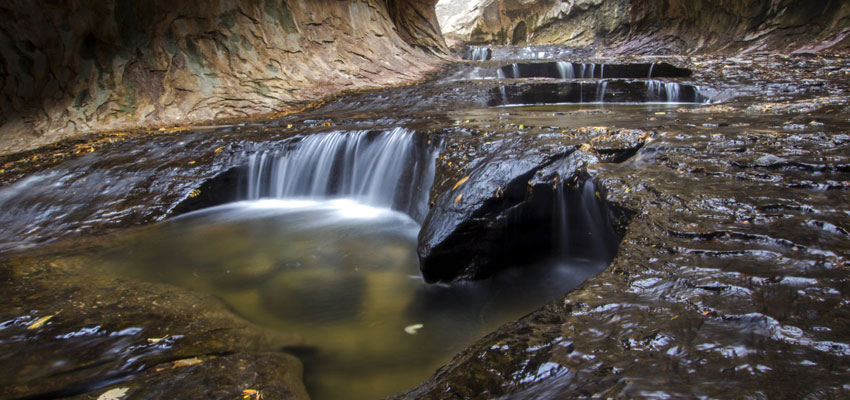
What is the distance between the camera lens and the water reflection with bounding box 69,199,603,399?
261 cm

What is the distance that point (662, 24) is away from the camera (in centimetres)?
1530

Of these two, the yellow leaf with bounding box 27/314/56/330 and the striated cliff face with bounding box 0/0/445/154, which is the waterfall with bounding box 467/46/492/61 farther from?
the yellow leaf with bounding box 27/314/56/330

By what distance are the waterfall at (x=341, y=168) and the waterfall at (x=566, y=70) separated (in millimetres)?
7263

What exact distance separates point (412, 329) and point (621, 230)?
1393mm

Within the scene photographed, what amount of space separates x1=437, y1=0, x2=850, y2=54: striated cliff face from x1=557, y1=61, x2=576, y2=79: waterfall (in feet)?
14.8

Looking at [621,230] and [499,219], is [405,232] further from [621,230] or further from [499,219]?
[621,230]

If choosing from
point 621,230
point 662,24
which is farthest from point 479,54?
point 621,230

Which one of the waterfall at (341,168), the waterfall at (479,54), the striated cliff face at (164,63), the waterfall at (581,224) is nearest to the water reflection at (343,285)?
the waterfall at (581,224)

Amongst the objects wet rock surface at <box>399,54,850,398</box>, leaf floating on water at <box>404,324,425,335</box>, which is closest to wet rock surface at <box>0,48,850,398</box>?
wet rock surface at <box>399,54,850,398</box>

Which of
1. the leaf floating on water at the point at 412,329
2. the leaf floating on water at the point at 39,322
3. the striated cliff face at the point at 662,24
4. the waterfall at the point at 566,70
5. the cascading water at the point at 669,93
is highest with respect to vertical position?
the striated cliff face at the point at 662,24

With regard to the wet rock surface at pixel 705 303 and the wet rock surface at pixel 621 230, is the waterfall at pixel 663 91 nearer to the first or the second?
the wet rock surface at pixel 621 230

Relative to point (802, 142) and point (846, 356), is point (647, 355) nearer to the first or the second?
point (846, 356)

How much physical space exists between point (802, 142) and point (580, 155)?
1434mm

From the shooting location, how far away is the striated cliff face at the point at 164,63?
23.1 feet
